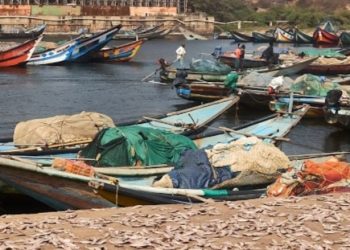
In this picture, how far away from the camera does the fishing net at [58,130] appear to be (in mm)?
13562

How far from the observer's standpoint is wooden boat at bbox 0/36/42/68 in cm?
3828

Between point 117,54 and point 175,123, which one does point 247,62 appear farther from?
point 175,123

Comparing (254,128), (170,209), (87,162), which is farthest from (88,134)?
(170,209)

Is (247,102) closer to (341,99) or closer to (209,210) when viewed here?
(341,99)

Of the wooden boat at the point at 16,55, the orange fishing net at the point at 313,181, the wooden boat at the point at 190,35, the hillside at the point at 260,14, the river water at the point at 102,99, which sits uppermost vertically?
the hillside at the point at 260,14

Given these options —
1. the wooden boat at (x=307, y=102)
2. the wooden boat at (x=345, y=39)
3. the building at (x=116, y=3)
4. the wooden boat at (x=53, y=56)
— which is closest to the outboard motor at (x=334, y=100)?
the wooden boat at (x=307, y=102)

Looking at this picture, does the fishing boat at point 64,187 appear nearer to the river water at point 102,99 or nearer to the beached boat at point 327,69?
the river water at point 102,99

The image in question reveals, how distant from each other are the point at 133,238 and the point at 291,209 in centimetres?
245

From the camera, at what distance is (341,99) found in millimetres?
19078

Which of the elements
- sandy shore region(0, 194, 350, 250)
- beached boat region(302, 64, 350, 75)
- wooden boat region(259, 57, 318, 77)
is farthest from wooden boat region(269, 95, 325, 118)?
sandy shore region(0, 194, 350, 250)

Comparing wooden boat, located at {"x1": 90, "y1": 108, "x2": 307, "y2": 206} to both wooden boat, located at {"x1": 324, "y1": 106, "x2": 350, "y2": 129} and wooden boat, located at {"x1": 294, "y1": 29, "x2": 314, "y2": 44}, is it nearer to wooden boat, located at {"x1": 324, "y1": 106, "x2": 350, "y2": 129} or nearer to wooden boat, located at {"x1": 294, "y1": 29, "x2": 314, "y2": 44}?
wooden boat, located at {"x1": 324, "y1": 106, "x2": 350, "y2": 129}

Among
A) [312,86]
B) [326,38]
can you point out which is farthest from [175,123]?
[326,38]

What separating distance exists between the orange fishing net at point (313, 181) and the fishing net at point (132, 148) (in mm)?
2388

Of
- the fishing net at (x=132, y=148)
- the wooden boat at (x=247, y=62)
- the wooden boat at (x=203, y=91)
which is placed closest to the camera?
the fishing net at (x=132, y=148)
